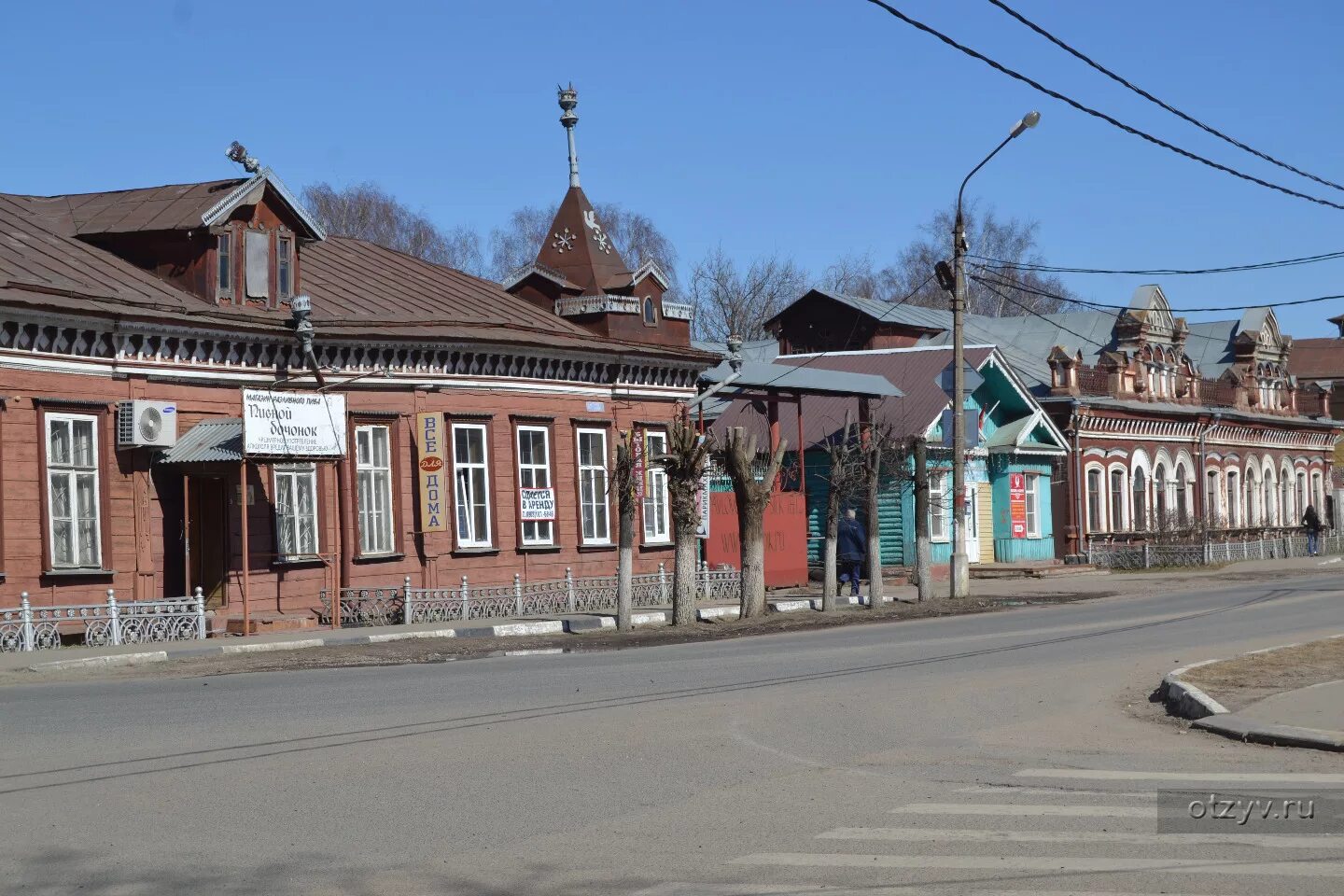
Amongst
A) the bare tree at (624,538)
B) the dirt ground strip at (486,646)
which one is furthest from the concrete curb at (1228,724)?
the bare tree at (624,538)

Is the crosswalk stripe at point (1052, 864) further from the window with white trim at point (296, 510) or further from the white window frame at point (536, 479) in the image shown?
the white window frame at point (536, 479)

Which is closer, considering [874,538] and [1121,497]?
[874,538]

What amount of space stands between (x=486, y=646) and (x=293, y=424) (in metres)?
4.83

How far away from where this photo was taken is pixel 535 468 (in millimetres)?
30406

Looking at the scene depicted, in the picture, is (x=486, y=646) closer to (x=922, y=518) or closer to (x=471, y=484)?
(x=471, y=484)

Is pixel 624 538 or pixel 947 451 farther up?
pixel 947 451

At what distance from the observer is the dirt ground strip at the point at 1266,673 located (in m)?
13.6

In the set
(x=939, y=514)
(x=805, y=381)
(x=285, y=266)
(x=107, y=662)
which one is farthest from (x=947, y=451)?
(x=107, y=662)

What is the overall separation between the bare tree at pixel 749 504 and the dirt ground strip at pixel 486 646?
0.45 meters

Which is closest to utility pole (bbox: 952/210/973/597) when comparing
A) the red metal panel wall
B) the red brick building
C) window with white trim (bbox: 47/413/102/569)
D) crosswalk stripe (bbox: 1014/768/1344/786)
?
the red metal panel wall

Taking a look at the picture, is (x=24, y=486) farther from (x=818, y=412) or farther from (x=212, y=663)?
(x=818, y=412)

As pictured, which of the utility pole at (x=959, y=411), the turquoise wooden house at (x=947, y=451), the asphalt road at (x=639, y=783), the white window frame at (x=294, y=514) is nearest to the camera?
the asphalt road at (x=639, y=783)

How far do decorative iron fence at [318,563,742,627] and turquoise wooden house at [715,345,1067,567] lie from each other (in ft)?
35.6

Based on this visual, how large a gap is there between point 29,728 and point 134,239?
15.8 m
